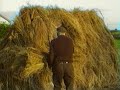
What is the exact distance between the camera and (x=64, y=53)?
46.6ft

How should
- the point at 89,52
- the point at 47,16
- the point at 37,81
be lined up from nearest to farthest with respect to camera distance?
the point at 37,81 → the point at 47,16 → the point at 89,52

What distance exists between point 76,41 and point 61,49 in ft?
10.6

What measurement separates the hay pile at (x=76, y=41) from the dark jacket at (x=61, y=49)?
4.43ft

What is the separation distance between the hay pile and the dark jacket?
1.35 metres

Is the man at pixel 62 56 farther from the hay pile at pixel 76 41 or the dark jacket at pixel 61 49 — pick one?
the hay pile at pixel 76 41

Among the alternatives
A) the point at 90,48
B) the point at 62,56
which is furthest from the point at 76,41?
the point at 62,56

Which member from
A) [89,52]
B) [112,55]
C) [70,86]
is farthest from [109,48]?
[70,86]

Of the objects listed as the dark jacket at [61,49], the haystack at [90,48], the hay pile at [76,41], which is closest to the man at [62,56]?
the dark jacket at [61,49]

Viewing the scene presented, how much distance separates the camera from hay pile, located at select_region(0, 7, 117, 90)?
16.0 meters

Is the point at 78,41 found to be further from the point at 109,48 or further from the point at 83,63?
the point at 109,48

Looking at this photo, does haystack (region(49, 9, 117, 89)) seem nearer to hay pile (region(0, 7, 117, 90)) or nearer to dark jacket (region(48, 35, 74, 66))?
hay pile (region(0, 7, 117, 90))

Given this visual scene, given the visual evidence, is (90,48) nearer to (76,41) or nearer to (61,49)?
(76,41)

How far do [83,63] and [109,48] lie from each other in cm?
253

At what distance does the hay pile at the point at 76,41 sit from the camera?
16.0m
